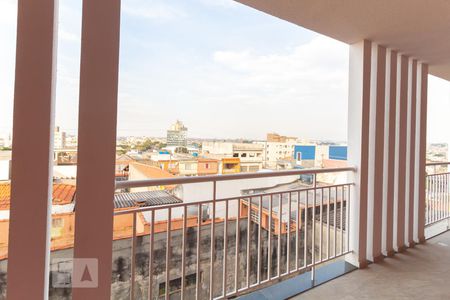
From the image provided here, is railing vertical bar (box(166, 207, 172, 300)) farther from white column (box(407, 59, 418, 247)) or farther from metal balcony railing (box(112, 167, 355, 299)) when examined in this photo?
white column (box(407, 59, 418, 247))

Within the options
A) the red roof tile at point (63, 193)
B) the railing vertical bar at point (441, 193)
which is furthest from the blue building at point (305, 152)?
the railing vertical bar at point (441, 193)

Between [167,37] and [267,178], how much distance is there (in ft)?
4.32

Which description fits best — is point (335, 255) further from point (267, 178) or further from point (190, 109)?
point (190, 109)

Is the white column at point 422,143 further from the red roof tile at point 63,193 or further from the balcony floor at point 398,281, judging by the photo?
the red roof tile at point 63,193

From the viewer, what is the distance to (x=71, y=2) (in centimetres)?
125

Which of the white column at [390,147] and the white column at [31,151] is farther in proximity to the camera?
the white column at [390,147]

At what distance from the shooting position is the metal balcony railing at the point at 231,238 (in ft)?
5.24

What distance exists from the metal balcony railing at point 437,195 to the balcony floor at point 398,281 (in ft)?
2.90

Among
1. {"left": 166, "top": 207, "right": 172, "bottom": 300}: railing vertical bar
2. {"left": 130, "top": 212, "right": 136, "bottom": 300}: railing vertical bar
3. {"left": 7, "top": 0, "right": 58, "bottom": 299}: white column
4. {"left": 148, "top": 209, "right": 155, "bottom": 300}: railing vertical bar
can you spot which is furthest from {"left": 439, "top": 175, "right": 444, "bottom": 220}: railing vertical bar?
{"left": 7, "top": 0, "right": 58, "bottom": 299}: white column

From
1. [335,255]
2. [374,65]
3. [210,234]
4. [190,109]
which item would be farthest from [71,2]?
[335,255]

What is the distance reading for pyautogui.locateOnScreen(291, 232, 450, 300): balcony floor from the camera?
A: 6.52 ft

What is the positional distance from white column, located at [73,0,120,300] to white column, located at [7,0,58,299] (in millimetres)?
133

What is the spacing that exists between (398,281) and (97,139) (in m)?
2.61

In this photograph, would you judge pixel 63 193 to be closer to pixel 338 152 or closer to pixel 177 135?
pixel 177 135
